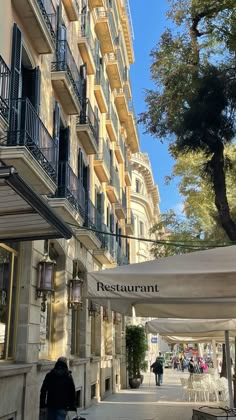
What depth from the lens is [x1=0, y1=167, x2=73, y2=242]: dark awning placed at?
4461 millimetres

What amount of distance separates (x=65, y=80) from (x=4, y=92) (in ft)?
14.7

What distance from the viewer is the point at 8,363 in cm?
939

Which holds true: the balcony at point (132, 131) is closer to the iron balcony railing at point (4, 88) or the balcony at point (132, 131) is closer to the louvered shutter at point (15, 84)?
the louvered shutter at point (15, 84)

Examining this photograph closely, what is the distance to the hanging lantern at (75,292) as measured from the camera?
543 inches

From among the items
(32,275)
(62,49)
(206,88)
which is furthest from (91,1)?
(32,275)

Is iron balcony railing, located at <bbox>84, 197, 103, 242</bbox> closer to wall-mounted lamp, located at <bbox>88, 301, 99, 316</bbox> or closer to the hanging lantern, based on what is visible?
the hanging lantern

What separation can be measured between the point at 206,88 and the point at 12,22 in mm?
4759

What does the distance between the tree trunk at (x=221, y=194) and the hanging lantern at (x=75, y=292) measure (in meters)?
4.73

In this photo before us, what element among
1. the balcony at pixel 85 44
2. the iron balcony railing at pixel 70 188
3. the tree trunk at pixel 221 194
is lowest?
the tree trunk at pixel 221 194

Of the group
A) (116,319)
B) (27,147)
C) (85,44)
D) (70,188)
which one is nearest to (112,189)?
(116,319)

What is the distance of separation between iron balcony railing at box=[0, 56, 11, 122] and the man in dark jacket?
4505 mm

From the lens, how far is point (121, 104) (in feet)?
99.1

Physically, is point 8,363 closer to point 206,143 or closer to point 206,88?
point 206,143

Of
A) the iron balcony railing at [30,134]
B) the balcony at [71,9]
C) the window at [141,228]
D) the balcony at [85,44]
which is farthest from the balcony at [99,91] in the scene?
the window at [141,228]
